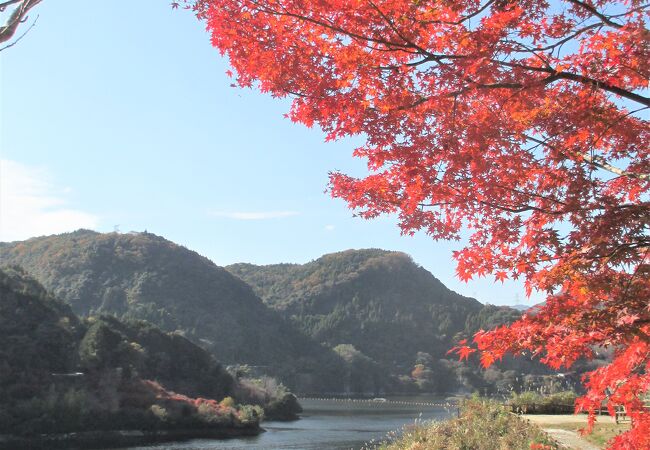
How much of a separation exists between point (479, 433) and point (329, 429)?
33.9 meters

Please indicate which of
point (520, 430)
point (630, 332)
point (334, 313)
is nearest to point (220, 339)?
point (334, 313)

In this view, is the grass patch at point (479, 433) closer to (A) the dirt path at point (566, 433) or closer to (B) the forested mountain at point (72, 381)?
(A) the dirt path at point (566, 433)

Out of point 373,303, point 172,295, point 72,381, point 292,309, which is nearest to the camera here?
point 72,381

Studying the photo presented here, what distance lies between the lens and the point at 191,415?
40.2m

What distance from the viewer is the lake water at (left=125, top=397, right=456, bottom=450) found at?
1296 inches

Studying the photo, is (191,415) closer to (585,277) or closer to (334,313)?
(585,277)

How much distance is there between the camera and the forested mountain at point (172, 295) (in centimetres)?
8456

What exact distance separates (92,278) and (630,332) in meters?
98.4

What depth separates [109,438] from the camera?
33.8 meters

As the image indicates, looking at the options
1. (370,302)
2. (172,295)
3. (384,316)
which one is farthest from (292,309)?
(172,295)

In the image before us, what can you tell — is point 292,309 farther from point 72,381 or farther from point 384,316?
point 72,381

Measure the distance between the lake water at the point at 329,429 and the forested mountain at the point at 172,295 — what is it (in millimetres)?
22626

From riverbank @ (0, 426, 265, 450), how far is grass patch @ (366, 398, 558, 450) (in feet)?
82.8

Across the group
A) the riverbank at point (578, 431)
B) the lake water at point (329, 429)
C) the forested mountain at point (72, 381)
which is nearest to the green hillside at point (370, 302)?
the lake water at point (329, 429)
